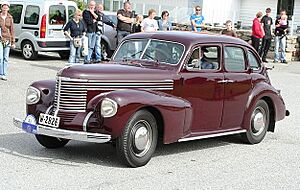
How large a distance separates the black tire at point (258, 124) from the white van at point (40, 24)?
10.4m

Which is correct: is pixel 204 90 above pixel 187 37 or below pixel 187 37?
A: below

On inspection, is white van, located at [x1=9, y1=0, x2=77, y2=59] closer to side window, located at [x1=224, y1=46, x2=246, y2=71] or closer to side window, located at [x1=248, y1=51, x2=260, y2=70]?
side window, located at [x1=248, y1=51, x2=260, y2=70]

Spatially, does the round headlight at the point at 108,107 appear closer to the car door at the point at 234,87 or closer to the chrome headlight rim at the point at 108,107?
the chrome headlight rim at the point at 108,107

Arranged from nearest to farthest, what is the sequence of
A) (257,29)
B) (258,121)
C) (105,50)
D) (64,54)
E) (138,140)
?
1. (138,140)
2. (258,121)
3. (105,50)
4. (64,54)
5. (257,29)

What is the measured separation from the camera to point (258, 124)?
31.3ft

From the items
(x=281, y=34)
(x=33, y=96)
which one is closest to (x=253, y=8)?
(x=281, y=34)

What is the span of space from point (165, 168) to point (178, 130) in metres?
0.60

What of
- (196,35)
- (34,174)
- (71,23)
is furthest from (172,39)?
(71,23)

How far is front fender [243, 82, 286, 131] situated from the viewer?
930 cm

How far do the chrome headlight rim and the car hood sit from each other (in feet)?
1.53

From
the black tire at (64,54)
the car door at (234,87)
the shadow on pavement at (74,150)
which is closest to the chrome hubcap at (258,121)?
the car door at (234,87)

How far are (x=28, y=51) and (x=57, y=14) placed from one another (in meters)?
1.45

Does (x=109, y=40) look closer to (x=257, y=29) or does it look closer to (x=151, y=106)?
(x=257, y=29)

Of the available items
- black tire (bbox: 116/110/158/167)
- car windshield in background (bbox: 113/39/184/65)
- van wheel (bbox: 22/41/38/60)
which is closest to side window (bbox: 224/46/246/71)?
car windshield in background (bbox: 113/39/184/65)
